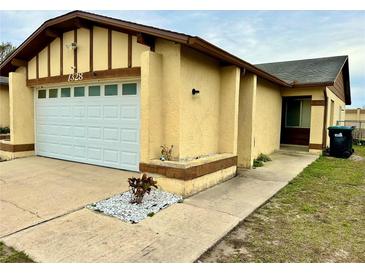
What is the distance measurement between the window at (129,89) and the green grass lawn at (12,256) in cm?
441

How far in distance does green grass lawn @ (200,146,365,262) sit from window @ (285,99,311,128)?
676 cm

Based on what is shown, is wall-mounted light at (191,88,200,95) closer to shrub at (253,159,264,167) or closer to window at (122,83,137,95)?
window at (122,83,137,95)

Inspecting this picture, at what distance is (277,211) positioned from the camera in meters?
4.80

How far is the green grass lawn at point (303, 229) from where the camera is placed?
3.27 m

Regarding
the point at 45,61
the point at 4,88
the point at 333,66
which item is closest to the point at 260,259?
the point at 45,61

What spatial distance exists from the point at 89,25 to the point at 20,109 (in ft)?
13.4

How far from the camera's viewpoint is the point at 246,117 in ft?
26.6

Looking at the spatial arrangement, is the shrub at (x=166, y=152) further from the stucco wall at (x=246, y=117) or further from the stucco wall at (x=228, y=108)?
the stucco wall at (x=246, y=117)

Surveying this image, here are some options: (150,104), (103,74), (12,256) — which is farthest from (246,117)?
(12,256)

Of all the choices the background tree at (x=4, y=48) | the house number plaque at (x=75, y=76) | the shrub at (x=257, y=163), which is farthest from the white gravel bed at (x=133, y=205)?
the background tree at (x=4, y=48)

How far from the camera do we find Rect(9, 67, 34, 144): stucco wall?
8945mm

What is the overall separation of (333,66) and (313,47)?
4999 millimetres

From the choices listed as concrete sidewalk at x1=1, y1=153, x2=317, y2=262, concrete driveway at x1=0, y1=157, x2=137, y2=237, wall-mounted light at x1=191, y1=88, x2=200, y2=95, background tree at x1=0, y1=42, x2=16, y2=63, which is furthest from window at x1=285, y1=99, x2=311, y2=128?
background tree at x1=0, y1=42, x2=16, y2=63

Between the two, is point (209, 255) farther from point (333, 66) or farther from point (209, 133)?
point (333, 66)
